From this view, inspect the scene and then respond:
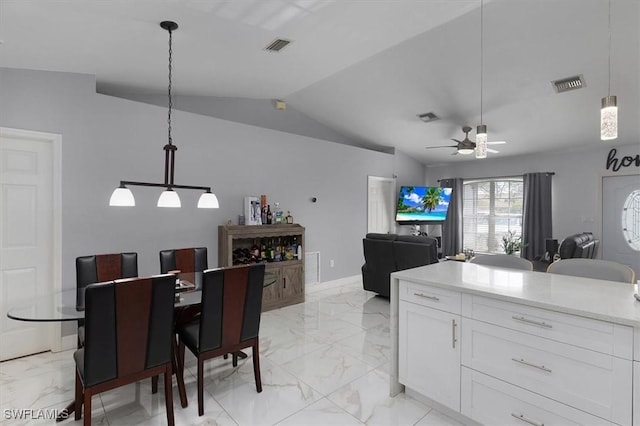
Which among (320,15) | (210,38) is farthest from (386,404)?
(210,38)

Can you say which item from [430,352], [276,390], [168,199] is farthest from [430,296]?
[168,199]

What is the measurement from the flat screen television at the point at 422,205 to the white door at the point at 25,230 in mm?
5859

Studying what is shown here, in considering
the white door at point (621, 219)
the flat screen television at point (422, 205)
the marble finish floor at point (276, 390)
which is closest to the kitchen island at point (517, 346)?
the marble finish floor at point (276, 390)

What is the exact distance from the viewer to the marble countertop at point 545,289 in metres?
1.53

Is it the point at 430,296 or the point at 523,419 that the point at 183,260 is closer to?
A: the point at 430,296

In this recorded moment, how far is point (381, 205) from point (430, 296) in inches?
190

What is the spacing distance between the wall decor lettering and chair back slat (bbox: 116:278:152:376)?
285 inches

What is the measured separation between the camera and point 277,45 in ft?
9.86

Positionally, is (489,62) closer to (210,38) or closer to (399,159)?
(210,38)

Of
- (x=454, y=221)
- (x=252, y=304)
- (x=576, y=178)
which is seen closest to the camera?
(x=252, y=304)

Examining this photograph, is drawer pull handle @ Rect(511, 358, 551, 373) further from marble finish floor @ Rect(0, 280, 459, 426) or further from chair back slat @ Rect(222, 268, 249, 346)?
chair back slat @ Rect(222, 268, 249, 346)

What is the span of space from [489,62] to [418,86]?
90 centimetres

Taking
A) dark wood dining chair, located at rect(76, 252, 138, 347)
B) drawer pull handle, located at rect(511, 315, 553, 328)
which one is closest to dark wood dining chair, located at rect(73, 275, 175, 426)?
dark wood dining chair, located at rect(76, 252, 138, 347)

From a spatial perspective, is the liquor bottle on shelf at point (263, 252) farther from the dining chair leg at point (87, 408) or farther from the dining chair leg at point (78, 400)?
the dining chair leg at point (87, 408)
